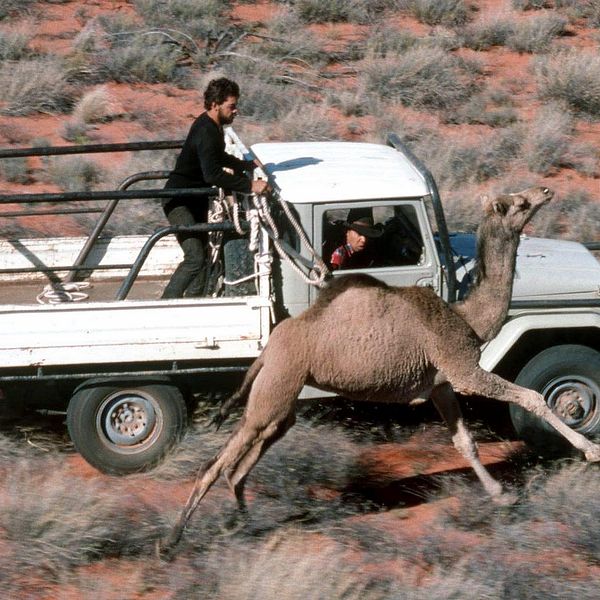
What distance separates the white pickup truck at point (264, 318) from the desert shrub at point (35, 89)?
10326mm

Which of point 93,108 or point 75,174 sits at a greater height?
point 93,108

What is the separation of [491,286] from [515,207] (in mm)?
480

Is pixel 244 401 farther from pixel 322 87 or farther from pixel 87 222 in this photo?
pixel 322 87

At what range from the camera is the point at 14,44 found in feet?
63.5

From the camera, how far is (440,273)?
727cm

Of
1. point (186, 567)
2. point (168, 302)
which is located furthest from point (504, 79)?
point (186, 567)

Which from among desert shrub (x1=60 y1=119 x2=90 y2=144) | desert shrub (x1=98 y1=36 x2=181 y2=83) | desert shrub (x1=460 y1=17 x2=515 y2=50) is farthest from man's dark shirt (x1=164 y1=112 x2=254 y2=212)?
desert shrub (x1=460 y1=17 x2=515 y2=50)

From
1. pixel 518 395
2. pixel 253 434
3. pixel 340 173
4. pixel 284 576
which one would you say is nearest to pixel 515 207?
pixel 518 395

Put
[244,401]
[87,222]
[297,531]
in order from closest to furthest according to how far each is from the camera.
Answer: [297,531] < [244,401] < [87,222]

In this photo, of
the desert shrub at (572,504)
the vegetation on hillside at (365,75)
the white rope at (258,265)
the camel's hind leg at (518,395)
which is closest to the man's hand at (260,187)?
A: the white rope at (258,265)

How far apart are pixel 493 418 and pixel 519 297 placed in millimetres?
1435

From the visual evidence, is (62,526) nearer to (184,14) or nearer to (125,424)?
(125,424)

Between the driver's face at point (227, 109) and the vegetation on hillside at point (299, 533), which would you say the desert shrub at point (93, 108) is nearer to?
the driver's face at point (227, 109)

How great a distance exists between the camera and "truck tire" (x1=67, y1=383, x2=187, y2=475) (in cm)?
734
